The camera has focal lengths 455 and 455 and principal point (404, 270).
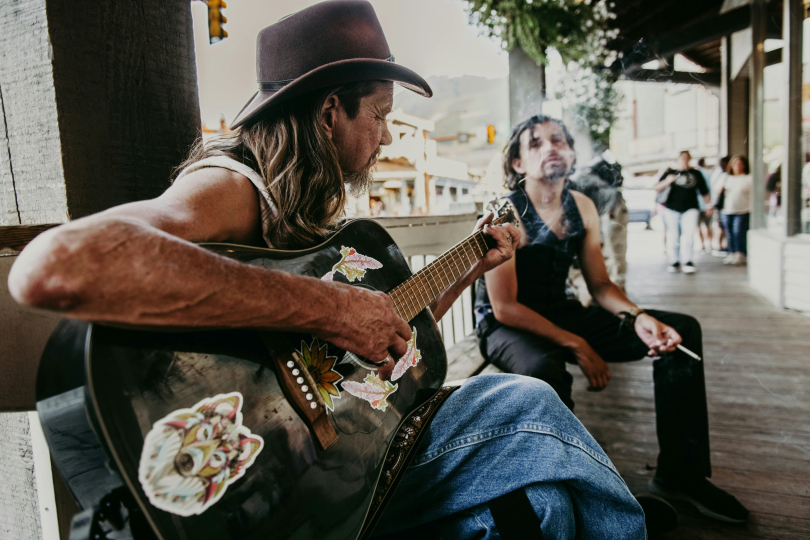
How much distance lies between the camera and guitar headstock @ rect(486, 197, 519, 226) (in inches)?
68.6

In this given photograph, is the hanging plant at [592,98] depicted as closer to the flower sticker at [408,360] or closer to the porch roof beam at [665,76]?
the porch roof beam at [665,76]

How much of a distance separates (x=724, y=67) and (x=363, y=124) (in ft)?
19.3

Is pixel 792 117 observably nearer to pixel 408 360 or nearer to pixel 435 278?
pixel 435 278

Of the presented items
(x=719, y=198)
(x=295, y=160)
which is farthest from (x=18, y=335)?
(x=719, y=198)

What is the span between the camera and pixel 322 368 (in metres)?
0.89

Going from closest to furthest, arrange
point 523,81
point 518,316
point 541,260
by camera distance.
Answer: point 518,316 < point 541,260 < point 523,81

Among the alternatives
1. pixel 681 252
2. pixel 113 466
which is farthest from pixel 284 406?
pixel 681 252

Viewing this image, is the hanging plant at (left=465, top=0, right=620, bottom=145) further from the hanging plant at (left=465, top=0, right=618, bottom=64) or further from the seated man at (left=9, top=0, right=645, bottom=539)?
the seated man at (left=9, top=0, right=645, bottom=539)

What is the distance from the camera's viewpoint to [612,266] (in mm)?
4383

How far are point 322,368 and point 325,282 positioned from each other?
182 millimetres

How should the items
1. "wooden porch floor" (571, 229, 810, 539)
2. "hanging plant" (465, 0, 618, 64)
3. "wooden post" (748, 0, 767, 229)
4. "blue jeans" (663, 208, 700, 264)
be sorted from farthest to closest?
"blue jeans" (663, 208, 700, 264) → "wooden post" (748, 0, 767, 229) → "hanging plant" (465, 0, 618, 64) → "wooden porch floor" (571, 229, 810, 539)

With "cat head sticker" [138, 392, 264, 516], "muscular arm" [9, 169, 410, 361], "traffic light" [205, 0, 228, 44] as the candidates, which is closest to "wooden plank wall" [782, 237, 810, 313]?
"muscular arm" [9, 169, 410, 361]

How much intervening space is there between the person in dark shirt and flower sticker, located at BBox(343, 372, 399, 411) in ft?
18.0

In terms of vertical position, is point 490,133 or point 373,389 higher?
point 490,133
